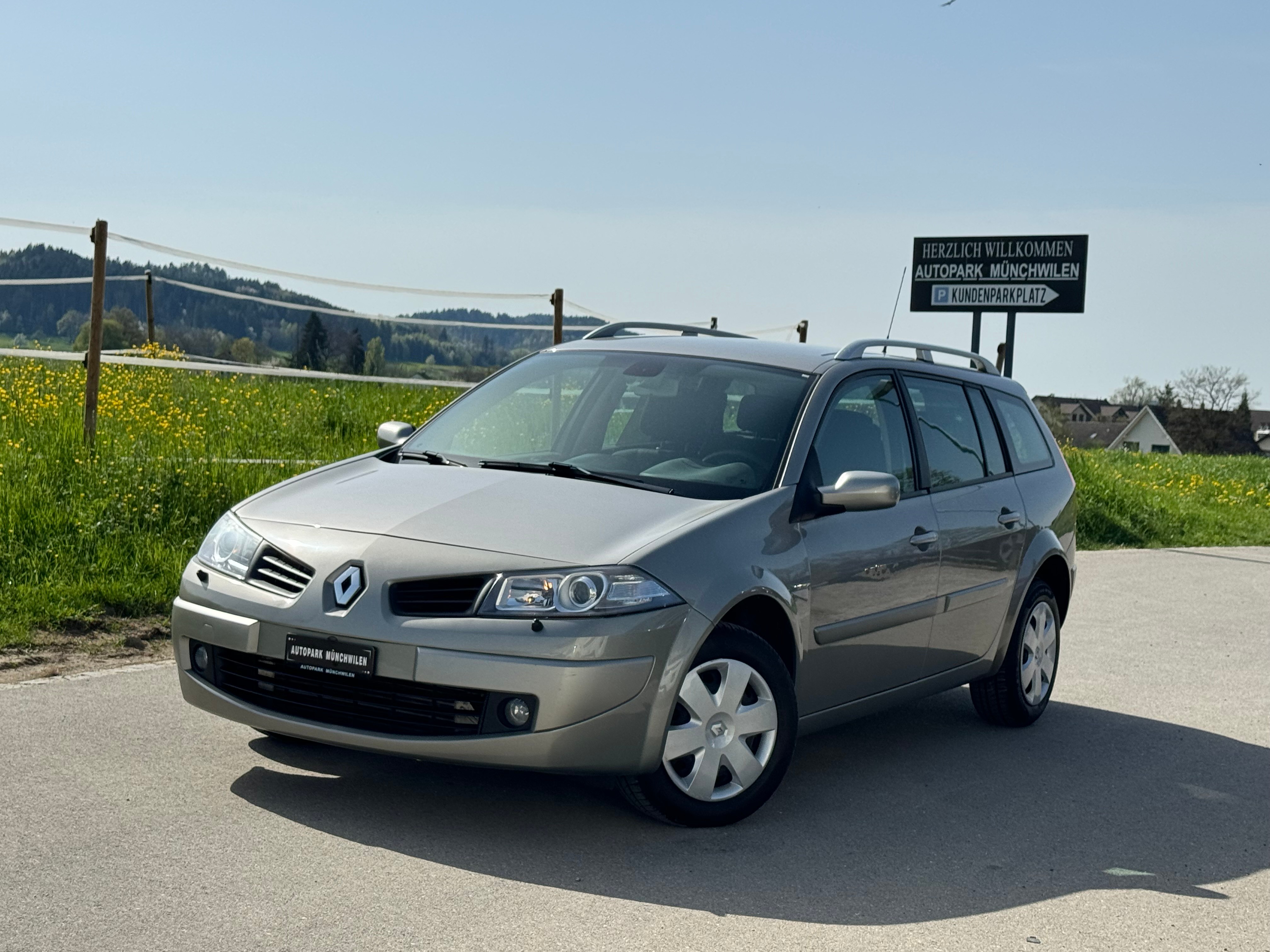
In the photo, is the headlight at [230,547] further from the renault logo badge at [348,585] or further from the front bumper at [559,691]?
the renault logo badge at [348,585]

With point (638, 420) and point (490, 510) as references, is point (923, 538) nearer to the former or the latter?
point (638, 420)

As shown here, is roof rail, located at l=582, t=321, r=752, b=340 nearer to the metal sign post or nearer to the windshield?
the windshield

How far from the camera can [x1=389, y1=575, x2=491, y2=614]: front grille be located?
4.92 m

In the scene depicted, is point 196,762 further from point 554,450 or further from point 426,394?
point 426,394

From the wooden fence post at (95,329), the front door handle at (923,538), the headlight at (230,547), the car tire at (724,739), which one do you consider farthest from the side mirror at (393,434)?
the wooden fence post at (95,329)

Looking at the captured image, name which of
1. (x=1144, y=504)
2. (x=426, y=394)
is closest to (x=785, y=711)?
(x=426, y=394)

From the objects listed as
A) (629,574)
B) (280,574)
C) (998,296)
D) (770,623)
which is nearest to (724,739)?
(770,623)

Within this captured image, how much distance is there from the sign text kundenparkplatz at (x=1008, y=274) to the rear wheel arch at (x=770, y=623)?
19239mm

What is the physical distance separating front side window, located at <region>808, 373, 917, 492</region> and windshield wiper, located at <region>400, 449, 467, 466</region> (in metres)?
1.39

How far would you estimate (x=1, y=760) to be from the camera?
5.57 m

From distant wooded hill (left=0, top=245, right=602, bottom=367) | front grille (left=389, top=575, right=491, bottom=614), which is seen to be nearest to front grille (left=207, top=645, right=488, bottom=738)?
front grille (left=389, top=575, right=491, bottom=614)

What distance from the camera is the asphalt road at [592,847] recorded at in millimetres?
4246

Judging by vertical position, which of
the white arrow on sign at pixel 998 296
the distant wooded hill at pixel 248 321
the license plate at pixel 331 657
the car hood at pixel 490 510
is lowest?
the license plate at pixel 331 657

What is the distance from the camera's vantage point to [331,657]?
195 inches
